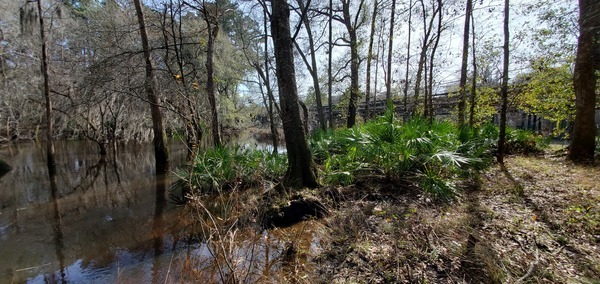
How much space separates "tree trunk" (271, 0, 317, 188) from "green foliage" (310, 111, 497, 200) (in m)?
0.66

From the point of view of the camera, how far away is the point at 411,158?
5.27 meters

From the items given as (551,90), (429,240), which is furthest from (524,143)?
(429,240)

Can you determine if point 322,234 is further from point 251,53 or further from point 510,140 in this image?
point 251,53

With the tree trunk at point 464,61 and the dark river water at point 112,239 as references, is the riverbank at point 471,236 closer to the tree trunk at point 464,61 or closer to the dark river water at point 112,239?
the dark river water at point 112,239

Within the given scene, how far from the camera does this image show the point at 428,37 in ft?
37.9

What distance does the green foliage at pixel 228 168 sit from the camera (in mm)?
6008

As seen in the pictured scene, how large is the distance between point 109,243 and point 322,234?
364cm

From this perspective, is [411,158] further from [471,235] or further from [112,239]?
[112,239]

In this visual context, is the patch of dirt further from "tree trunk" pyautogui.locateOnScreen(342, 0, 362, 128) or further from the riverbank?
"tree trunk" pyautogui.locateOnScreen(342, 0, 362, 128)

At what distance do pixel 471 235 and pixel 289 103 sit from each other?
11.6 ft

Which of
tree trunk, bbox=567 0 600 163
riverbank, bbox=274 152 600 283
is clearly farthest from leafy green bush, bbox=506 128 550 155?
riverbank, bbox=274 152 600 283

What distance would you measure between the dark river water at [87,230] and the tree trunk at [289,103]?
2.44m

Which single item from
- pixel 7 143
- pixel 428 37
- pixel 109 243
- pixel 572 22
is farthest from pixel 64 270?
pixel 7 143

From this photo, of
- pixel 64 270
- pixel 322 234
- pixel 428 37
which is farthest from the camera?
pixel 428 37
